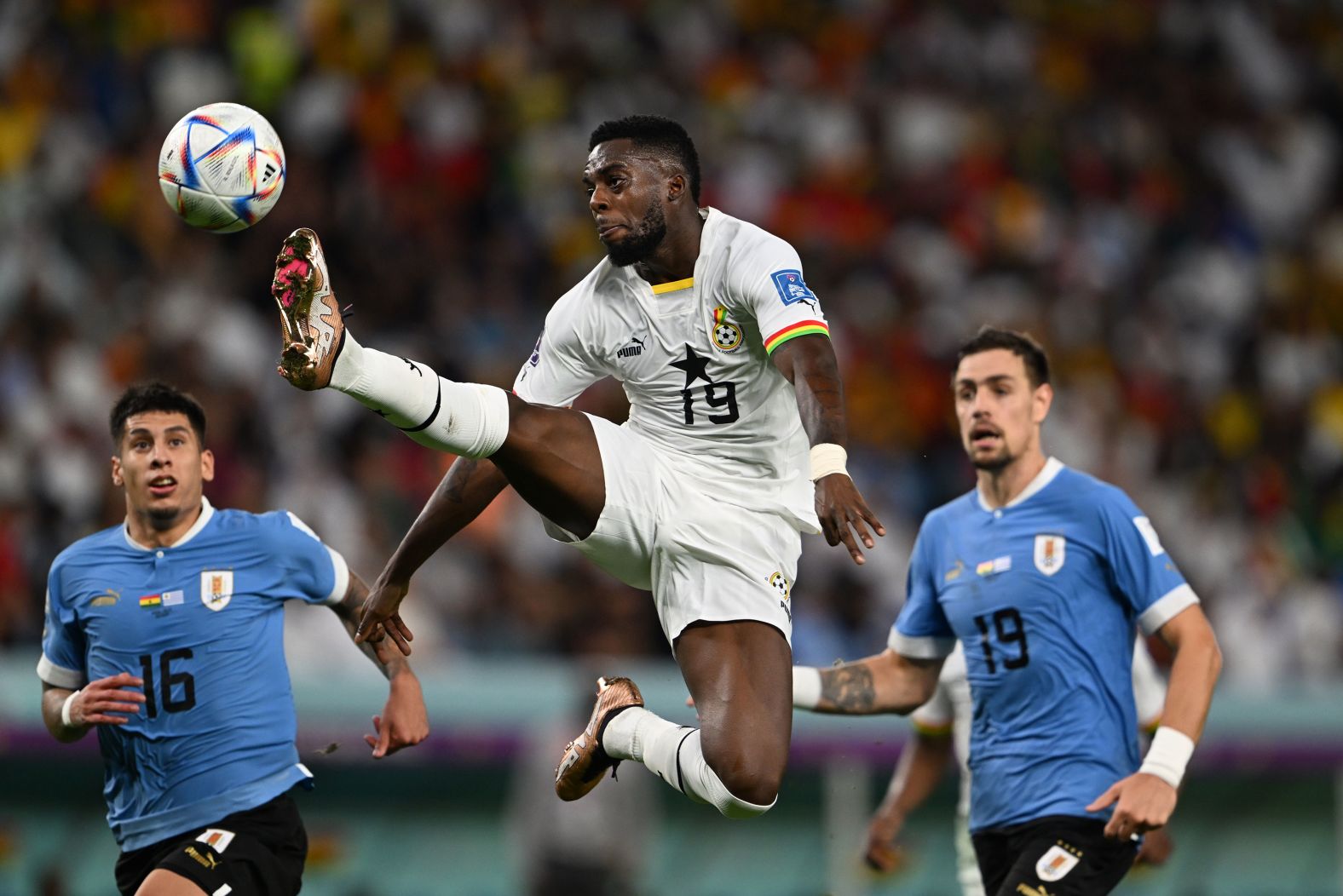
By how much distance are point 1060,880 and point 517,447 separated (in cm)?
246

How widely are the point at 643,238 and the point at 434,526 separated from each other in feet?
4.00

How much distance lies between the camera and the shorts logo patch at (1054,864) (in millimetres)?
6500

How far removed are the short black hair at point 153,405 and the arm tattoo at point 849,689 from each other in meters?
2.55

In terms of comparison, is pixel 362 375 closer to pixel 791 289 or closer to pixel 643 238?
pixel 643 238

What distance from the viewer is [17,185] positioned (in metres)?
13.7

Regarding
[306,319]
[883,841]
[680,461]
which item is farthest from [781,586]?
[306,319]

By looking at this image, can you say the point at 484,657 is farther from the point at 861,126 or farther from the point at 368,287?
the point at 861,126

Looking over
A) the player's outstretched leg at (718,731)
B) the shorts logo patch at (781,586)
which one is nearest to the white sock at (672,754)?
the player's outstretched leg at (718,731)

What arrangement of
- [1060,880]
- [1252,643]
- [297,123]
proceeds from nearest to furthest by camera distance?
[1060,880] < [1252,643] < [297,123]

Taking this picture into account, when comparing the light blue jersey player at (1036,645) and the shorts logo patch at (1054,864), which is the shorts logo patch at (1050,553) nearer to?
the light blue jersey player at (1036,645)

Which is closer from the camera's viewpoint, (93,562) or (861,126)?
(93,562)

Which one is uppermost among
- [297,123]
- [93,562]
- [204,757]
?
[297,123]

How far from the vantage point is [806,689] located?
7184mm

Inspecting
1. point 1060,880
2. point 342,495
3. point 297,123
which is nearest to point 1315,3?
point 297,123
